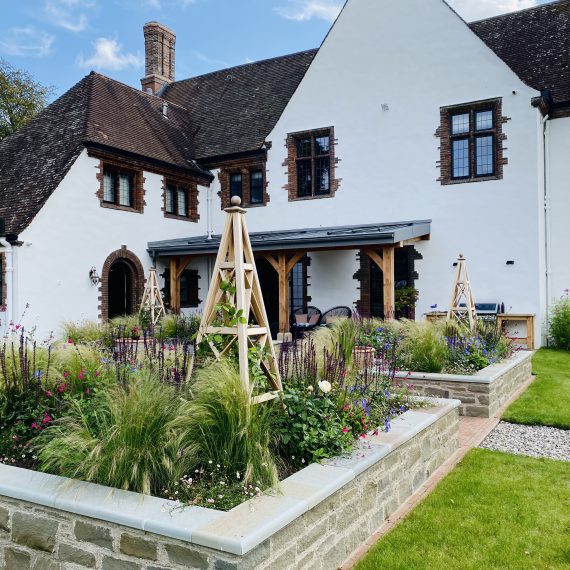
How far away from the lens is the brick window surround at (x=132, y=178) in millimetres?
13836

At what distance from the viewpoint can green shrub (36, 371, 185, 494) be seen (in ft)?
10.6

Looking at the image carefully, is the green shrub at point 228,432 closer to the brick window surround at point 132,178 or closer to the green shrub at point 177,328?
the green shrub at point 177,328

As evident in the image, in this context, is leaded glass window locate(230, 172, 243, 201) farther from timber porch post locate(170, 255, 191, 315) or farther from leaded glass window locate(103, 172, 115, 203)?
leaded glass window locate(103, 172, 115, 203)

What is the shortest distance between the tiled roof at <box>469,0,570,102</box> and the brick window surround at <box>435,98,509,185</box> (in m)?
1.34

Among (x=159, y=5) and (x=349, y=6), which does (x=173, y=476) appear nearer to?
(x=349, y=6)

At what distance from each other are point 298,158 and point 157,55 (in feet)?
29.4

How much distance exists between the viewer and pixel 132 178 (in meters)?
15.0

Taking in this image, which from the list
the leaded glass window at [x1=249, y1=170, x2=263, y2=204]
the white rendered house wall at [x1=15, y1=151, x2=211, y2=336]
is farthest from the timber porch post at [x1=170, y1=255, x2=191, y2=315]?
the leaded glass window at [x1=249, y1=170, x2=263, y2=204]

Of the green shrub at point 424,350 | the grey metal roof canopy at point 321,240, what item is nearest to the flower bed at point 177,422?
the green shrub at point 424,350

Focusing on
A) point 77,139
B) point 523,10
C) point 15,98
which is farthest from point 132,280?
point 15,98

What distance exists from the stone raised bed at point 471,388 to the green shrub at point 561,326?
235 inches

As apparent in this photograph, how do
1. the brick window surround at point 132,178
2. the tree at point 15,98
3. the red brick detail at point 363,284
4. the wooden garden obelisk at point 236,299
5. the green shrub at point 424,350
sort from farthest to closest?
the tree at point 15,98 → the red brick detail at point 363,284 → the brick window surround at point 132,178 → the green shrub at point 424,350 → the wooden garden obelisk at point 236,299

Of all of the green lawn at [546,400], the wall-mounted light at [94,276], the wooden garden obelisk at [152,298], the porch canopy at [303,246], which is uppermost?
the porch canopy at [303,246]

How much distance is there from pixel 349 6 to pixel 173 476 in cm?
1471
